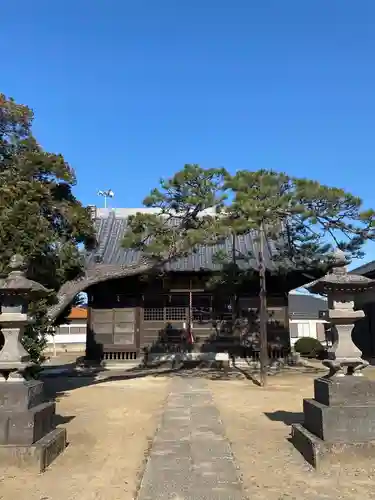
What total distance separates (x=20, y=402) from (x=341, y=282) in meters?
4.69

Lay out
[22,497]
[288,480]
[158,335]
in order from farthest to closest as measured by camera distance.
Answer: [158,335]
[288,480]
[22,497]

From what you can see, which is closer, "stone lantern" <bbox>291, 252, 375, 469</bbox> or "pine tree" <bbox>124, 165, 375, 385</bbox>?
"stone lantern" <bbox>291, 252, 375, 469</bbox>

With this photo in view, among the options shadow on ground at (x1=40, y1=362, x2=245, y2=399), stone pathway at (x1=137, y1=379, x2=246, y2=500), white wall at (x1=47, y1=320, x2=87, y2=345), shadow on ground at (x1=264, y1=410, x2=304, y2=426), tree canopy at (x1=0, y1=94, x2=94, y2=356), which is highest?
tree canopy at (x1=0, y1=94, x2=94, y2=356)

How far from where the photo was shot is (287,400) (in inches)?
435

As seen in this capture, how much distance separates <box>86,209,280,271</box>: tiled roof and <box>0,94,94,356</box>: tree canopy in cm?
575

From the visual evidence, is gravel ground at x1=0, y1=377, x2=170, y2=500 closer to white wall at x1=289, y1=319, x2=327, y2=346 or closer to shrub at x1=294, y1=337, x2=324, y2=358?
shrub at x1=294, y1=337, x2=324, y2=358

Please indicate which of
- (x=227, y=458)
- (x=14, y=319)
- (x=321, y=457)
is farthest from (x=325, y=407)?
(x=14, y=319)

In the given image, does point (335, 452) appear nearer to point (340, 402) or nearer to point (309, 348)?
point (340, 402)

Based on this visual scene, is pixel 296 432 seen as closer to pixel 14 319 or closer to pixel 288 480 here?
pixel 288 480

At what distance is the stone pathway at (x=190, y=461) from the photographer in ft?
15.5

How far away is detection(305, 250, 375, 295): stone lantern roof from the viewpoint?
Answer: 6.62 m

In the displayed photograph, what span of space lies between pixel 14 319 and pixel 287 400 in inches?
277

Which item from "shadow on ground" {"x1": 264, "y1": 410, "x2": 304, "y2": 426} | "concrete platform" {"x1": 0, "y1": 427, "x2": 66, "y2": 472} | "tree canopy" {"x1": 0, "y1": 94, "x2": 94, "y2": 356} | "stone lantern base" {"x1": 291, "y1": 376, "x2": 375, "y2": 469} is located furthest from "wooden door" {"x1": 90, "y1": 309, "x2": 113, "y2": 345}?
"stone lantern base" {"x1": 291, "y1": 376, "x2": 375, "y2": 469}

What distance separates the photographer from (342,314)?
6.59 metres
